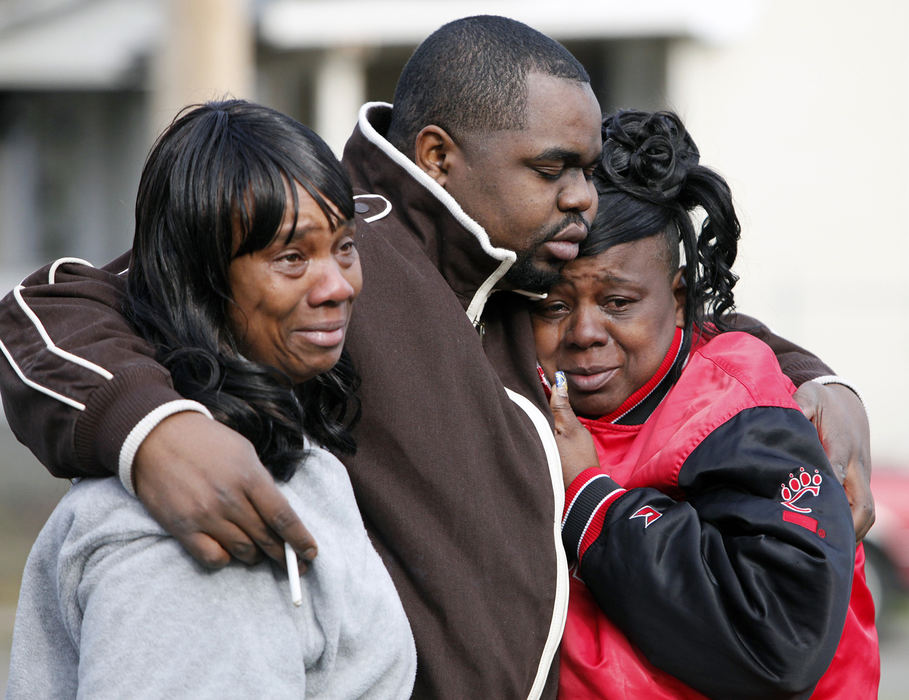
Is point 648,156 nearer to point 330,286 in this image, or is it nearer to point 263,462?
point 330,286

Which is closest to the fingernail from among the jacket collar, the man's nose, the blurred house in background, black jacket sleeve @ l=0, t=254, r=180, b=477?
the jacket collar

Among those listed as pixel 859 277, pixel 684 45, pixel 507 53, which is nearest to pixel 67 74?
pixel 684 45

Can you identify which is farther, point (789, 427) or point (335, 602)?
point (789, 427)

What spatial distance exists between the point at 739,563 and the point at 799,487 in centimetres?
18

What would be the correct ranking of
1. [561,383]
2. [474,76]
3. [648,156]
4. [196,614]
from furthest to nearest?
1. [648,156]
2. [561,383]
3. [474,76]
4. [196,614]

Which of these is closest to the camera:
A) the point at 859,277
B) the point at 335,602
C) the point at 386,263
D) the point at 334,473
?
the point at 335,602

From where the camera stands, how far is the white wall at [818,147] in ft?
34.5

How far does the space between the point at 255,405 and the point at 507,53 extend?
1.00 meters

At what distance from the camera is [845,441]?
2.58 meters

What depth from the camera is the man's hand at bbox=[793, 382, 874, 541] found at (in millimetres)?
2537

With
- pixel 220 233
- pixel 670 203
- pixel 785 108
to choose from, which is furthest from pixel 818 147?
pixel 220 233

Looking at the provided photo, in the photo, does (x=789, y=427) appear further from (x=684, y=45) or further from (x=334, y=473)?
(x=684, y=45)

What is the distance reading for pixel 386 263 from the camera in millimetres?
2186

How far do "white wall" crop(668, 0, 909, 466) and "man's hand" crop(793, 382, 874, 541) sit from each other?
786cm
